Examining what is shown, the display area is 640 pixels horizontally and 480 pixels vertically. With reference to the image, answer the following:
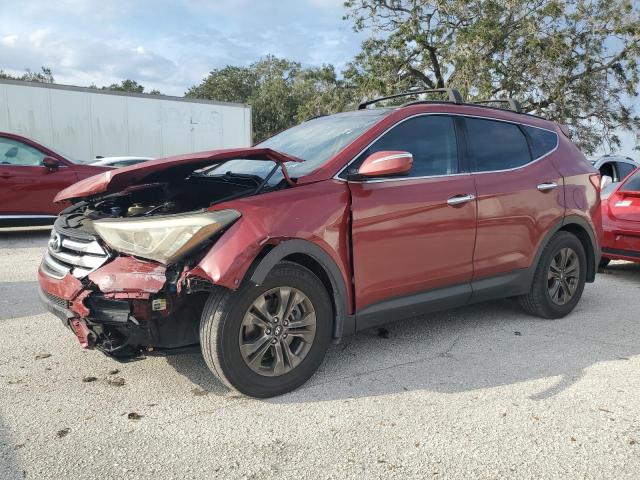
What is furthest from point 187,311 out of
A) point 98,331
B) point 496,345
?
point 496,345

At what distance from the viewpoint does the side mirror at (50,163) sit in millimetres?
8750

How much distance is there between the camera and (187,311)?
3.01 m

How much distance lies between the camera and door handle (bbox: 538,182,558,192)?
4562 millimetres

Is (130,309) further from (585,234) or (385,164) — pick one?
(585,234)

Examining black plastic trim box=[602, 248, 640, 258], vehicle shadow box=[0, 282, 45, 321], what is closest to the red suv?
vehicle shadow box=[0, 282, 45, 321]

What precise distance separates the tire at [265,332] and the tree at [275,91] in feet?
71.9

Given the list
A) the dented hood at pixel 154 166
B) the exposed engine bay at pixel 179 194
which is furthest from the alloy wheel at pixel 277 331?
the dented hood at pixel 154 166

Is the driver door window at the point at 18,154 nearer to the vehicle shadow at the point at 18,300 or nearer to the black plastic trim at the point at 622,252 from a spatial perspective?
the vehicle shadow at the point at 18,300

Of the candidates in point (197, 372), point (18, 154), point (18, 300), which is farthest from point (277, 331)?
point (18, 154)

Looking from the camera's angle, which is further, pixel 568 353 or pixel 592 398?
pixel 568 353

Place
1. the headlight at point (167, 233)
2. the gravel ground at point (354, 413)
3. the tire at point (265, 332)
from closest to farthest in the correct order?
the gravel ground at point (354, 413) → the headlight at point (167, 233) → the tire at point (265, 332)

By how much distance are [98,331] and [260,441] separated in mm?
1011

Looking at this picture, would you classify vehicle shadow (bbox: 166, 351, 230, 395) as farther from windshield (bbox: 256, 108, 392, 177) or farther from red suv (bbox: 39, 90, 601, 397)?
windshield (bbox: 256, 108, 392, 177)

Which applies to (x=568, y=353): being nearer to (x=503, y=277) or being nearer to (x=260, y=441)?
(x=503, y=277)
